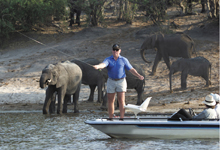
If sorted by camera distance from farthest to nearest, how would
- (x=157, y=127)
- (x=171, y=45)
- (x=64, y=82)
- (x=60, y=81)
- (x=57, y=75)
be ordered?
(x=171, y=45), (x=64, y=82), (x=60, y=81), (x=57, y=75), (x=157, y=127)

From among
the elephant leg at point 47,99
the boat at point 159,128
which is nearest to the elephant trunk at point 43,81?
the elephant leg at point 47,99

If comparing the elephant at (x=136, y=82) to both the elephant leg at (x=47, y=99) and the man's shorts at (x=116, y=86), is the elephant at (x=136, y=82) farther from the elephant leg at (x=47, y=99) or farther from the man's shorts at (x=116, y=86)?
the man's shorts at (x=116, y=86)

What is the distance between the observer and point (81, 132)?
10016 millimetres

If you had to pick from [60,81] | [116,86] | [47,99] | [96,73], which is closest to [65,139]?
[116,86]

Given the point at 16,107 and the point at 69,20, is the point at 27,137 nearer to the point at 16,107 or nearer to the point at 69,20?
the point at 16,107

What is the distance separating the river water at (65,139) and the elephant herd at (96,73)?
136 cm

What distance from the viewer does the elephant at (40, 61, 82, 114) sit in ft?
41.8

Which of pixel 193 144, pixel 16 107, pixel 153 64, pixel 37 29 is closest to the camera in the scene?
pixel 193 144

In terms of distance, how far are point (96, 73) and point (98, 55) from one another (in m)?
6.91

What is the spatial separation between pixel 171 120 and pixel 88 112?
18.0 ft

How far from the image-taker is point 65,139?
9211 millimetres

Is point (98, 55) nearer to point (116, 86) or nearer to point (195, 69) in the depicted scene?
point (195, 69)

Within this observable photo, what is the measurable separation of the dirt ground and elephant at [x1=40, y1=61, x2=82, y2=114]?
1008 mm

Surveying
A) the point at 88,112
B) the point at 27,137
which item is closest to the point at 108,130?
the point at 27,137
